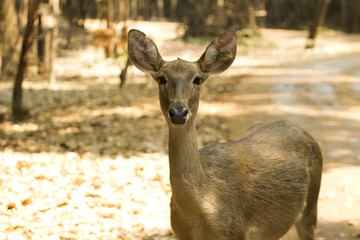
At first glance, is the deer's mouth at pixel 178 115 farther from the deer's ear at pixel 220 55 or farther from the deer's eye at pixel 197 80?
the deer's ear at pixel 220 55

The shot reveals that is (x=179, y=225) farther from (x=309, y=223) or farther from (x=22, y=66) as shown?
(x=22, y=66)

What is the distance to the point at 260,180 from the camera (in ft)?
14.5

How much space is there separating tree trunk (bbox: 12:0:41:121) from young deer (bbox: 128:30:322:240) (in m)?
5.53

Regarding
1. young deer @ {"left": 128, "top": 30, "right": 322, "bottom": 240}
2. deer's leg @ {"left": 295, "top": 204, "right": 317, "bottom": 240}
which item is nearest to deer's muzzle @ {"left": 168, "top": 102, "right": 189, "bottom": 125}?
young deer @ {"left": 128, "top": 30, "right": 322, "bottom": 240}

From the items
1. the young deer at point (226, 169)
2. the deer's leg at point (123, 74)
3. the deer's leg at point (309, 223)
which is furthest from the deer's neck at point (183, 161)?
the deer's leg at point (123, 74)

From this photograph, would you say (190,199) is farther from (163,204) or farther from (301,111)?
(301,111)

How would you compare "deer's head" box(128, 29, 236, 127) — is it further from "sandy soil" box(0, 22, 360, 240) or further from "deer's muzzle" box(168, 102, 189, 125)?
"sandy soil" box(0, 22, 360, 240)

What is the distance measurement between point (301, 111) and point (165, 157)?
11.7 ft

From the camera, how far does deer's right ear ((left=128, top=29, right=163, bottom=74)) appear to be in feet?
13.9

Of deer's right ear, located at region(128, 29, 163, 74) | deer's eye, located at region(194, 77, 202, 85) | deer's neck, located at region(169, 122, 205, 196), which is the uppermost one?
deer's right ear, located at region(128, 29, 163, 74)

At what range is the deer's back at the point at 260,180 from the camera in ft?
13.4

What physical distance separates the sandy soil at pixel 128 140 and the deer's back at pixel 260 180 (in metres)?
1.32

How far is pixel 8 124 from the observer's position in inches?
398

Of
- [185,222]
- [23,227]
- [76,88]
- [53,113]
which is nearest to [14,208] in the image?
[23,227]
